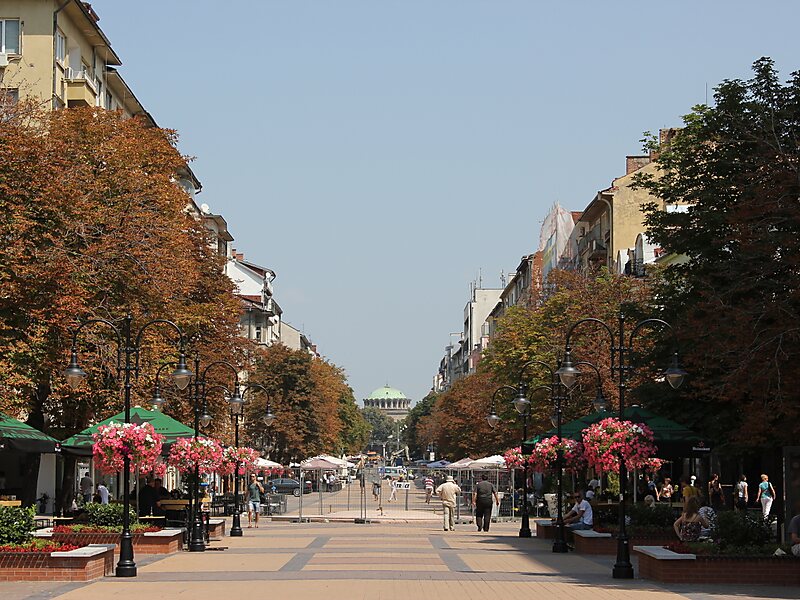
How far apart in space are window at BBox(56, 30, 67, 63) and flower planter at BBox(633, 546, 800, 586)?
1453 inches

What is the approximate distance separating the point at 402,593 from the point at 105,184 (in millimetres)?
24220

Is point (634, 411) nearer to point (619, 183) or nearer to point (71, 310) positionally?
point (71, 310)

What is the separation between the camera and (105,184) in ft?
134

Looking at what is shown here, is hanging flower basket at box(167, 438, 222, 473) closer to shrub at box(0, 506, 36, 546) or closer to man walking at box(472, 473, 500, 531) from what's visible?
shrub at box(0, 506, 36, 546)

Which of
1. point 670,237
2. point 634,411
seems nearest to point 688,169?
point 670,237

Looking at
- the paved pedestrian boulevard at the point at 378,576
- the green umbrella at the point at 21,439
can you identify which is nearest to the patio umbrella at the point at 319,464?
the paved pedestrian boulevard at the point at 378,576

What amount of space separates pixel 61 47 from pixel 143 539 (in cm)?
2830

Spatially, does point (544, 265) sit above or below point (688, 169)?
above

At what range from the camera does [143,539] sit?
1169 inches

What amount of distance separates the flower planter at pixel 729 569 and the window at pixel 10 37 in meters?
37.3

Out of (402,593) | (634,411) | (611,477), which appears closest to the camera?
(402,593)

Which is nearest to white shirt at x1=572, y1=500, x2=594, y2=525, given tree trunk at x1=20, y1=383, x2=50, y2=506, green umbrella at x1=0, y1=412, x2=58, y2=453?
green umbrella at x1=0, y1=412, x2=58, y2=453

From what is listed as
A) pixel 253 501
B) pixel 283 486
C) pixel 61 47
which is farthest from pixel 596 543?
pixel 283 486

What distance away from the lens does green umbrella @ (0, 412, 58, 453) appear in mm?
28853
